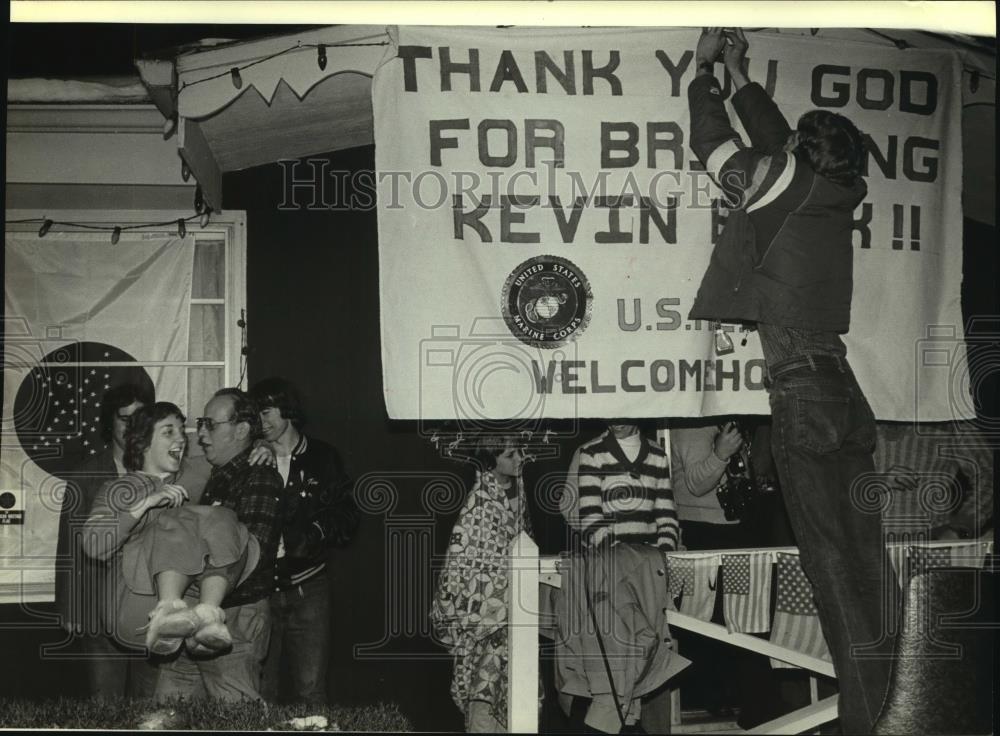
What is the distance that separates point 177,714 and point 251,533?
0.77m

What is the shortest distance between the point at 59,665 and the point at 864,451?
3.36 metres

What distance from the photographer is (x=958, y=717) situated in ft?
14.4

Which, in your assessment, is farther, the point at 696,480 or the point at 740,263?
the point at 696,480

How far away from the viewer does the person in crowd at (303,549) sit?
4.56 m

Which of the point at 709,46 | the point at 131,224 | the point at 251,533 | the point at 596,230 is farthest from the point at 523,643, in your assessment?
the point at 709,46

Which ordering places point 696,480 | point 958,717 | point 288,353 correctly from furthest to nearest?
point 696,480
point 288,353
point 958,717

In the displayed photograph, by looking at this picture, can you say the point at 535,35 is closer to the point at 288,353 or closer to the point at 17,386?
the point at 288,353

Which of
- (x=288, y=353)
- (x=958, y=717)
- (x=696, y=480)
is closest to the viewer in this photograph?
(x=958, y=717)

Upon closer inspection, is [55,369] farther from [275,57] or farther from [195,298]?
[275,57]

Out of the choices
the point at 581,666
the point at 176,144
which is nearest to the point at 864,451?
the point at 581,666

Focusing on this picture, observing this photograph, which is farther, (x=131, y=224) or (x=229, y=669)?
(x=131, y=224)

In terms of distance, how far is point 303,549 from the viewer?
4.59 metres

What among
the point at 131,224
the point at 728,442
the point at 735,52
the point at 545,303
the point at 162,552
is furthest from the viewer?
the point at 728,442

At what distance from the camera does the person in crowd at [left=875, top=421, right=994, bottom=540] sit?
456 centimetres
